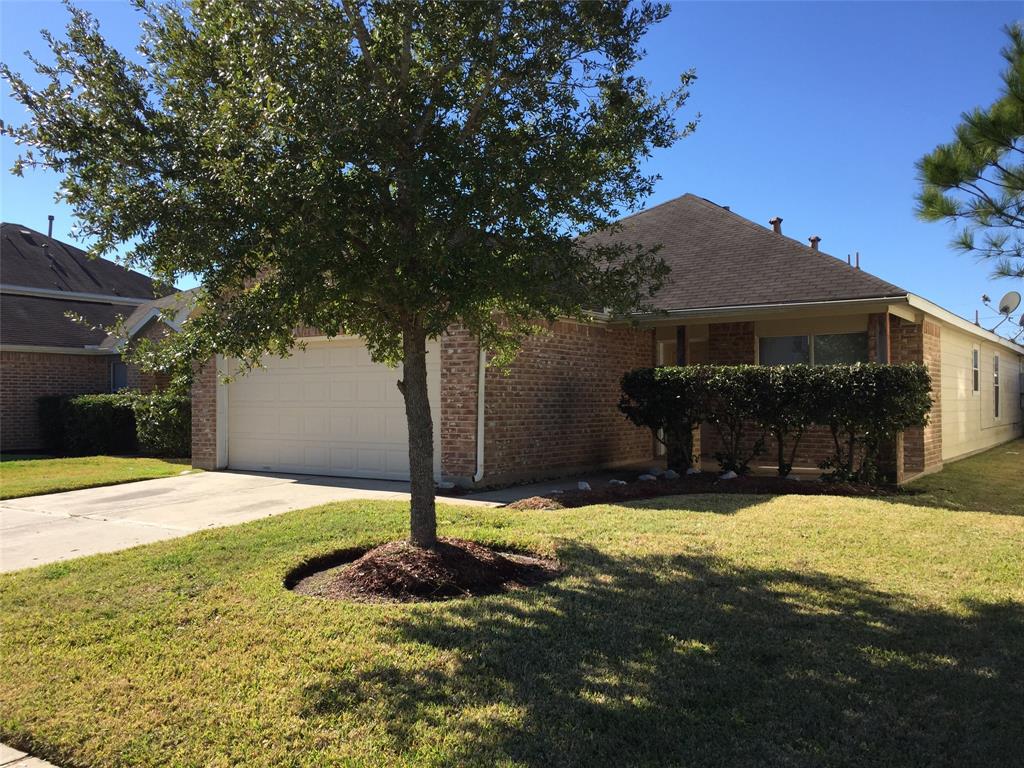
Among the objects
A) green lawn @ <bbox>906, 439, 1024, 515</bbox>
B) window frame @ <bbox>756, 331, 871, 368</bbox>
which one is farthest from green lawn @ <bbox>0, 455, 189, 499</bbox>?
green lawn @ <bbox>906, 439, 1024, 515</bbox>

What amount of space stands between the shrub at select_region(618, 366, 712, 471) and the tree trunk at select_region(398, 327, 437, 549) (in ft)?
20.0

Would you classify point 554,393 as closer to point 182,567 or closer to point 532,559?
point 532,559

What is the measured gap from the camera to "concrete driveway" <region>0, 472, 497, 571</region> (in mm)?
7328

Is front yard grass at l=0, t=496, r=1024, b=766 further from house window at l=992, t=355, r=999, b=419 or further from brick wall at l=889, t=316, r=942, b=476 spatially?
house window at l=992, t=355, r=999, b=419

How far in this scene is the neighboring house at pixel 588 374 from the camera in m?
10.9

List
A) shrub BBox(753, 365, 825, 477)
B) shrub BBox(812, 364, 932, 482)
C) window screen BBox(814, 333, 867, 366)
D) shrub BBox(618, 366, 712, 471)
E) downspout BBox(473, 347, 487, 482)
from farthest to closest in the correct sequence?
window screen BBox(814, 333, 867, 366) < shrub BBox(618, 366, 712, 471) < downspout BBox(473, 347, 487, 482) < shrub BBox(753, 365, 825, 477) < shrub BBox(812, 364, 932, 482)

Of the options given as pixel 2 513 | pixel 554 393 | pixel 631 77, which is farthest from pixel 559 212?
pixel 2 513

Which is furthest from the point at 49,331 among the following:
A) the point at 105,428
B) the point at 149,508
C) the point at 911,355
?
the point at 911,355

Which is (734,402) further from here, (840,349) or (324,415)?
(324,415)

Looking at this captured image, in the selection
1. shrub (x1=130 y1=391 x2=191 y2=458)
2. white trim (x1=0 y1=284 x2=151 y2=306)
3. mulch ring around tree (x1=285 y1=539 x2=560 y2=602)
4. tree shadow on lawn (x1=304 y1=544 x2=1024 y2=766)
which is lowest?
tree shadow on lawn (x1=304 y1=544 x2=1024 y2=766)

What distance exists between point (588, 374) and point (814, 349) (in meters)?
3.89

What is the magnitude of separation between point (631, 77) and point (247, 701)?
4907 millimetres

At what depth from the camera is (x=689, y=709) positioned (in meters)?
3.49

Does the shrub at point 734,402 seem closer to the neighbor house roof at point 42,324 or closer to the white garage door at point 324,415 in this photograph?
the white garage door at point 324,415
